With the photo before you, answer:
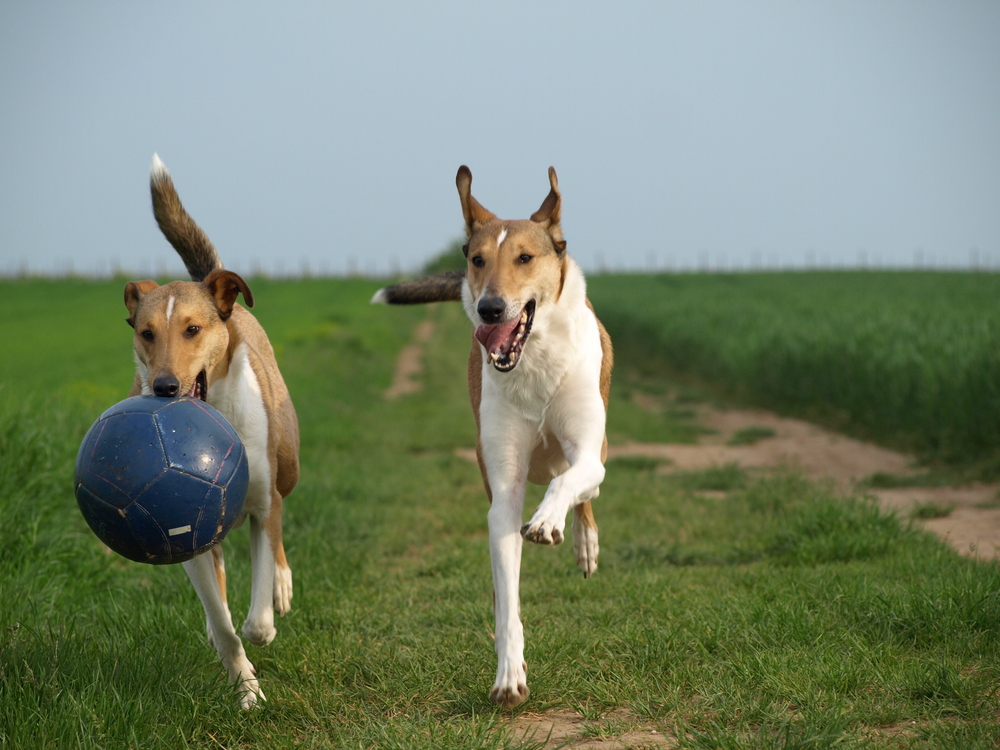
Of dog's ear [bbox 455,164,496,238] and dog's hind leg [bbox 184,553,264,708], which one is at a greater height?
dog's ear [bbox 455,164,496,238]

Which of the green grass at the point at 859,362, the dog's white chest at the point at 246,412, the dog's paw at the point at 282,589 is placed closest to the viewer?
the dog's white chest at the point at 246,412

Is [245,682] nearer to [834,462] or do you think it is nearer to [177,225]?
[177,225]

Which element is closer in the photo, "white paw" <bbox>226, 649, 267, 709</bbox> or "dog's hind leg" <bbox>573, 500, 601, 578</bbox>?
"white paw" <bbox>226, 649, 267, 709</bbox>

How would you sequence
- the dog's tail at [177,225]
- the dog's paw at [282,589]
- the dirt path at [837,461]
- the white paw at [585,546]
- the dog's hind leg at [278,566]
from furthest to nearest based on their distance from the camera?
the dirt path at [837,461] → the dog's tail at [177,225] → the white paw at [585,546] → the dog's paw at [282,589] → the dog's hind leg at [278,566]

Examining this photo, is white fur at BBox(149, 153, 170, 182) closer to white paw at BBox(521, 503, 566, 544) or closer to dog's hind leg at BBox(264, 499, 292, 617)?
dog's hind leg at BBox(264, 499, 292, 617)

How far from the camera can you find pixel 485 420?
175 inches

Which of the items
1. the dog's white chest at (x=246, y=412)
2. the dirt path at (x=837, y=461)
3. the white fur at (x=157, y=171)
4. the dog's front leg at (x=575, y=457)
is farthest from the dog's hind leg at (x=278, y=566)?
the dirt path at (x=837, y=461)

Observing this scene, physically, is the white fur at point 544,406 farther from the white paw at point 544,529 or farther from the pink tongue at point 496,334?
the white paw at point 544,529

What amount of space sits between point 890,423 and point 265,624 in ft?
32.7

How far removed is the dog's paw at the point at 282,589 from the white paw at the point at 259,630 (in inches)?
14.3

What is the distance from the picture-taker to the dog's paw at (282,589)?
15.0 ft

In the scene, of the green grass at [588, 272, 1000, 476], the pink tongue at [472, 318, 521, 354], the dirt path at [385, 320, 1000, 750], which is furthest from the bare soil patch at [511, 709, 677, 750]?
the green grass at [588, 272, 1000, 476]

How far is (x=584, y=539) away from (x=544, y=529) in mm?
1479

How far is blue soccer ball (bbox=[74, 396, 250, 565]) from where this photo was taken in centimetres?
359
